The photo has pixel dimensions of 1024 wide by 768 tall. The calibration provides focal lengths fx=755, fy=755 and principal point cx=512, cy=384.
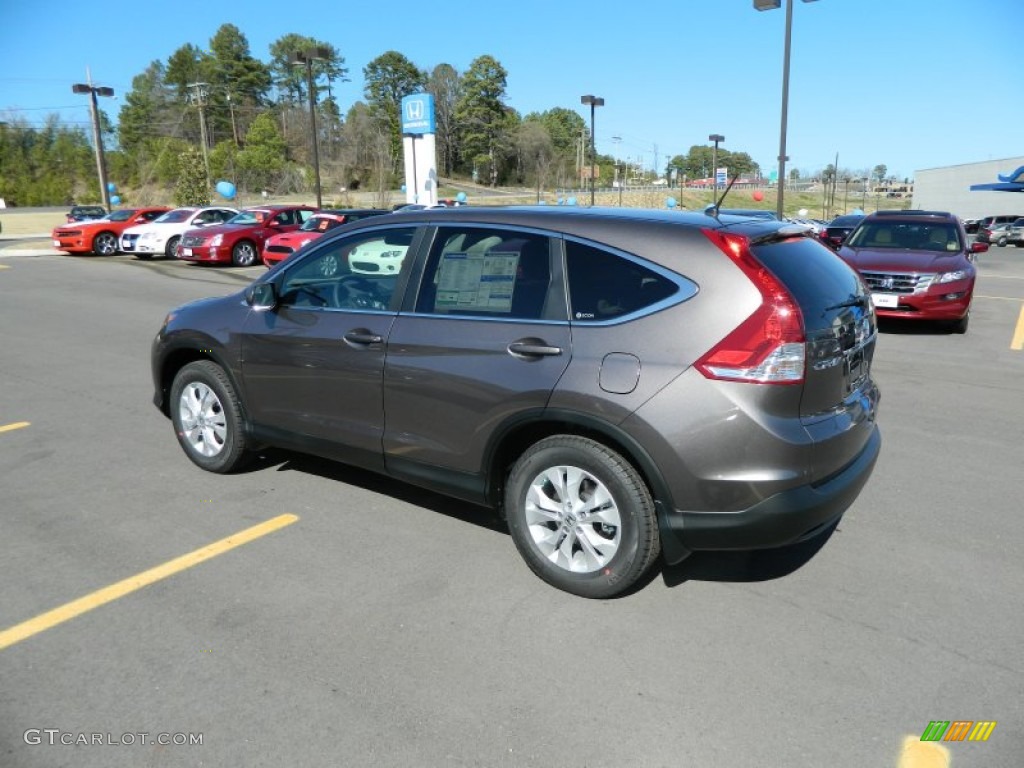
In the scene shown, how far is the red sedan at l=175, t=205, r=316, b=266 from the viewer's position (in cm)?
1977

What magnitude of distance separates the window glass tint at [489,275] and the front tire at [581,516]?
0.64 metres

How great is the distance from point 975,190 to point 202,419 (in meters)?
71.7

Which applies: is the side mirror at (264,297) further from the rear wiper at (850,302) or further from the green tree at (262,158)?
the green tree at (262,158)

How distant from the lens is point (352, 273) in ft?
13.8

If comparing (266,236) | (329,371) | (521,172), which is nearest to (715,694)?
(329,371)

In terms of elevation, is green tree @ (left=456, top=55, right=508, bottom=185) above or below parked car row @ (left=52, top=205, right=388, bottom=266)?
above

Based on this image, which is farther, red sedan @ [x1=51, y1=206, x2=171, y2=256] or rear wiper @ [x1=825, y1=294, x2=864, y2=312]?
red sedan @ [x1=51, y1=206, x2=171, y2=256]

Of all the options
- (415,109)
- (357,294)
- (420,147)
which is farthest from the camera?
(420,147)

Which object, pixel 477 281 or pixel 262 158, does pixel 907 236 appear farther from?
pixel 262 158

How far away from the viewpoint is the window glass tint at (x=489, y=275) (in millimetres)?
3426

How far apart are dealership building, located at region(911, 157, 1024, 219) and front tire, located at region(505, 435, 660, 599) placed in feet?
219

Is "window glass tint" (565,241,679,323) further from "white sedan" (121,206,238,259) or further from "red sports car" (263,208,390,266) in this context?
"white sedan" (121,206,238,259)

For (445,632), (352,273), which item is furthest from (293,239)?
(445,632)

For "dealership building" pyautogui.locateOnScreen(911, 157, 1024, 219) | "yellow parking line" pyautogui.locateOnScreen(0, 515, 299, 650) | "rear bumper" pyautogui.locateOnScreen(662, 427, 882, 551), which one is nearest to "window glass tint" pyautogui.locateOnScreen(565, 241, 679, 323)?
"rear bumper" pyautogui.locateOnScreen(662, 427, 882, 551)
